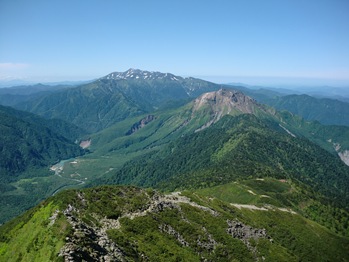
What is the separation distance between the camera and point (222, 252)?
101875 millimetres

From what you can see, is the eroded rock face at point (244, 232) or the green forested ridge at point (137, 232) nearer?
the green forested ridge at point (137, 232)

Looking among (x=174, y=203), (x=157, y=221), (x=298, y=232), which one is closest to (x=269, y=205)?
(x=298, y=232)

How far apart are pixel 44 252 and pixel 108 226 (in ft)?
74.0

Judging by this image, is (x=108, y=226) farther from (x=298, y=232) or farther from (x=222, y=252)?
(x=298, y=232)

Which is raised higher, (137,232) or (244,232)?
(137,232)

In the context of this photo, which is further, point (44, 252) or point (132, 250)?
point (132, 250)

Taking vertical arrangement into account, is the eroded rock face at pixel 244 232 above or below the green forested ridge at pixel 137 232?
below

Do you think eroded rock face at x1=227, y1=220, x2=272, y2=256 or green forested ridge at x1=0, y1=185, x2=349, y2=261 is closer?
green forested ridge at x1=0, y1=185, x2=349, y2=261

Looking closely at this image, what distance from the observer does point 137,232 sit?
87.3m

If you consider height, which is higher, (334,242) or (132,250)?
(132,250)

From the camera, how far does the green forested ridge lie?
67.1 meters

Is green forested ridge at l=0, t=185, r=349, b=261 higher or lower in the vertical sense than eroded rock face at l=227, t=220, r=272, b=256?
higher

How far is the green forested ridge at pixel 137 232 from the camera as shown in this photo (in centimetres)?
6712

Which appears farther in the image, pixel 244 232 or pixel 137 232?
pixel 244 232
